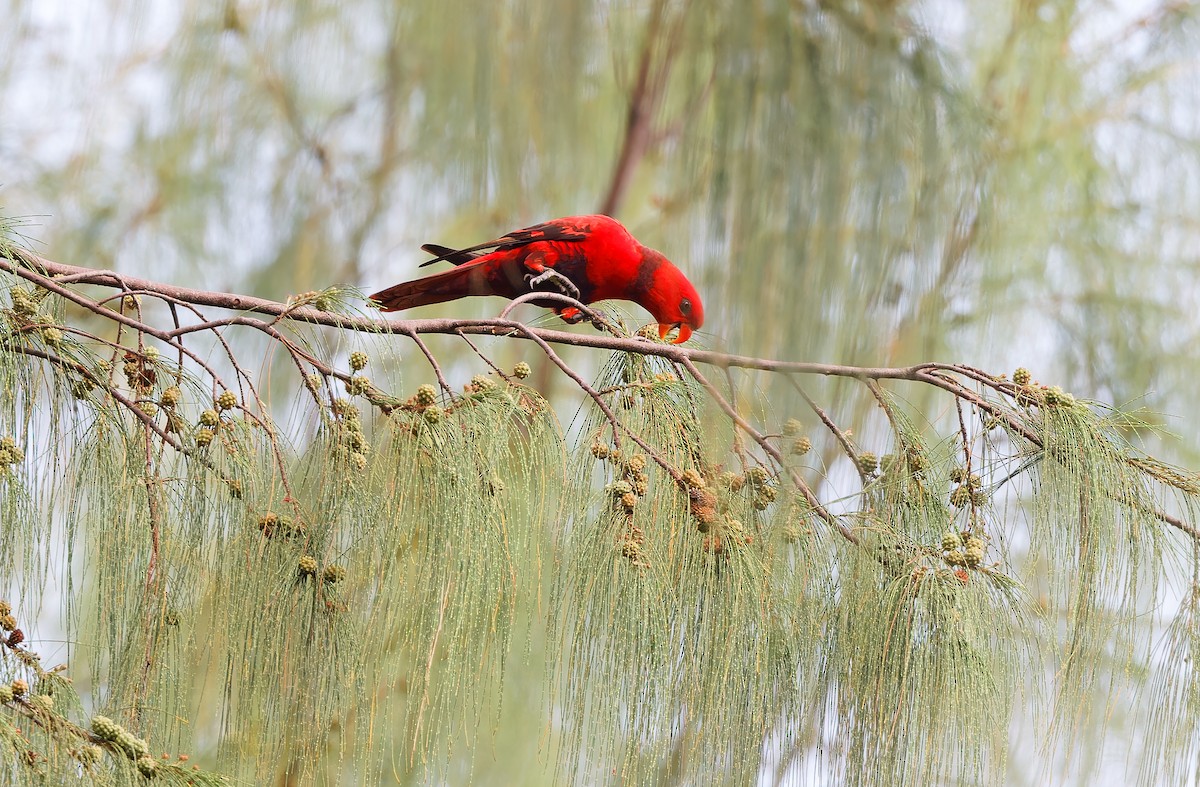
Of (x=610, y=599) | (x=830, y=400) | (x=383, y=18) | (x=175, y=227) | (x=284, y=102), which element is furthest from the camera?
(x=175, y=227)

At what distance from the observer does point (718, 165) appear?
64 cm

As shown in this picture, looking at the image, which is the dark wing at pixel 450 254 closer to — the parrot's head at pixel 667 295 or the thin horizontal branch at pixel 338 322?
the parrot's head at pixel 667 295

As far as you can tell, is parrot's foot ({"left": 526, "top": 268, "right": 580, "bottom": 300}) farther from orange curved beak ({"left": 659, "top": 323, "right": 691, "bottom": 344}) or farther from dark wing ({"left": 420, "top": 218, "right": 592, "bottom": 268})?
orange curved beak ({"left": 659, "top": 323, "right": 691, "bottom": 344})

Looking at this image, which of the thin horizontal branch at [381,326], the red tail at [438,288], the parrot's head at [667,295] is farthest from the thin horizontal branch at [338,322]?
the parrot's head at [667,295]

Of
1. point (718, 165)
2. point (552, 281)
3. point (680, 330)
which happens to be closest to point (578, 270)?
point (552, 281)

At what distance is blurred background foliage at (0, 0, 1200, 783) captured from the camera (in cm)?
63

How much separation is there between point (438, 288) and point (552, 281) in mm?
216

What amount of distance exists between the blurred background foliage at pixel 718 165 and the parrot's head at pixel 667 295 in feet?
0.77

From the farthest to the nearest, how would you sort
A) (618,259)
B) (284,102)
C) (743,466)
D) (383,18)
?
(284,102)
(618,259)
(383,18)
(743,466)

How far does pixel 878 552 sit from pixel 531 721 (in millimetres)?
1499

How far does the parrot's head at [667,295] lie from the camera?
2102 millimetres

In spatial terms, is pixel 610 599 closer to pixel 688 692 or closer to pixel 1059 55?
pixel 688 692

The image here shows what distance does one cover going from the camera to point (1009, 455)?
129 cm

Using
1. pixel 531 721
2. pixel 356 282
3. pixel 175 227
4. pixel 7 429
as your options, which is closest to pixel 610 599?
pixel 7 429
